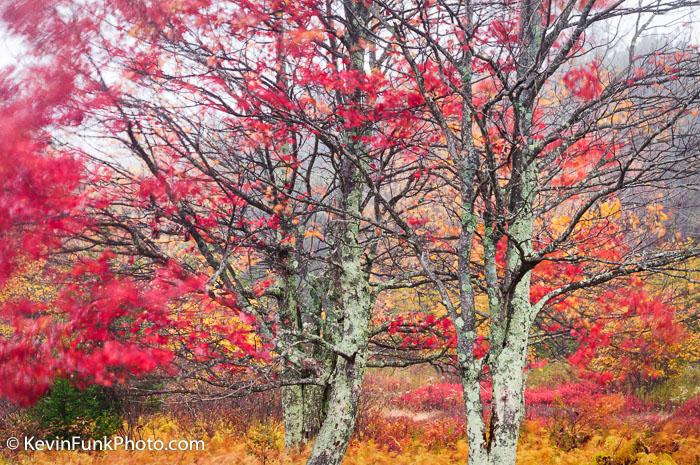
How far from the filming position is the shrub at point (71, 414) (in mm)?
9148

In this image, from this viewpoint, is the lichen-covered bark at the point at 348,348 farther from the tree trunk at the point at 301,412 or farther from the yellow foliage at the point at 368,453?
the yellow foliage at the point at 368,453

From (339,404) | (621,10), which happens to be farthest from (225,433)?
(621,10)

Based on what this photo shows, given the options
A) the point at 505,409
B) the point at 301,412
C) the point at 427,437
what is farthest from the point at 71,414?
the point at 505,409

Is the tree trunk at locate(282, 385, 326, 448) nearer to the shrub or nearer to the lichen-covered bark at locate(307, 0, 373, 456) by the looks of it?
the lichen-covered bark at locate(307, 0, 373, 456)

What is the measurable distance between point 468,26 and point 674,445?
815 cm

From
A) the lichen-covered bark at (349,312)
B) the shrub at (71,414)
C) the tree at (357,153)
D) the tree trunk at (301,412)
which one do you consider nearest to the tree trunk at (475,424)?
the tree at (357,153)

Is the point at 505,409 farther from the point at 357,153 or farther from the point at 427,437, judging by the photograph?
the point at 427,437

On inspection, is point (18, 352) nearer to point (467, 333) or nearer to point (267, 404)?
point (467, 333)

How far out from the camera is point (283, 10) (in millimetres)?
5508

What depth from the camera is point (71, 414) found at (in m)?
9.30

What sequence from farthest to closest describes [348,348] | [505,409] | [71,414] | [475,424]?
[71,414]
[348,348]
[505,409]
[475,424]

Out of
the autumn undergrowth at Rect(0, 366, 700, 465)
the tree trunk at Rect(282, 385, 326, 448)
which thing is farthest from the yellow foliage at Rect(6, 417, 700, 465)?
the tree trunk at Rect(282, 385, 326, 448)

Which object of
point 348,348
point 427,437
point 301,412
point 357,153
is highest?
point 357,153

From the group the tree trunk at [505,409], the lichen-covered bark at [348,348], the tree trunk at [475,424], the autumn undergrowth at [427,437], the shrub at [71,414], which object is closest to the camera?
the tree trunk at [475,424]
